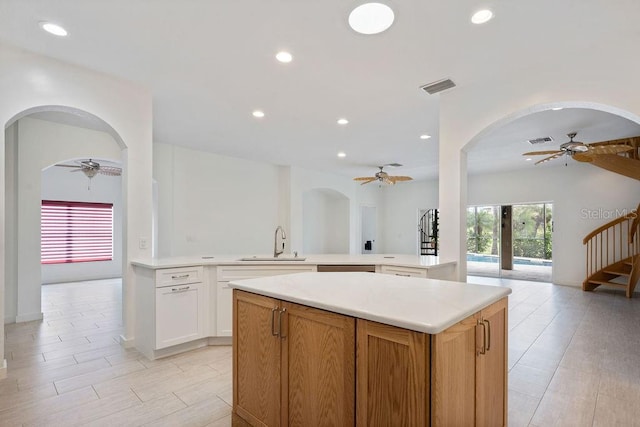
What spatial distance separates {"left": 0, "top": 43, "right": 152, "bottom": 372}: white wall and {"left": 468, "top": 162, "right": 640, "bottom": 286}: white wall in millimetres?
8279

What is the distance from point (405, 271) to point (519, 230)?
7.14m

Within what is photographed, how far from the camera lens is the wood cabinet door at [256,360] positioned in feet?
5.52

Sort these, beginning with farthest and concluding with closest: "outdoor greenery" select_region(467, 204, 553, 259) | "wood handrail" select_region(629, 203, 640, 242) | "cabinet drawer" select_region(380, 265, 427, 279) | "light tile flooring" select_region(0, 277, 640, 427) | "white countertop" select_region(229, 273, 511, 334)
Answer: "outdoor greenery" select_region(467, 204, 553, 259) < "wood handrail" select_region(629, 203, 640, 242) < "cabinet drawer" select_region(380, 265, 427, 279) < "light tile flooring" select_region(0, 277, 640, 427) < "white countertop" select_region(229, 273, 511, 334)

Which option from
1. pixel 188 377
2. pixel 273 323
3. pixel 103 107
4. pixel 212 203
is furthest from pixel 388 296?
pixel 212 203

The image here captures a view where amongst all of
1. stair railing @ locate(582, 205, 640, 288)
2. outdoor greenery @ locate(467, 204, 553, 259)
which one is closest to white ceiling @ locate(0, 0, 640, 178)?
stair railing @ locate(582, 205, 640, 288)

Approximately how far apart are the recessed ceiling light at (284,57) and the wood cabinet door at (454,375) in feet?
8.04

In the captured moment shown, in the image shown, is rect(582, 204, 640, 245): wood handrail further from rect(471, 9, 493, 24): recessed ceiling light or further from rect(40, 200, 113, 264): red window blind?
rect(40, 200, 113, 264): red window blind

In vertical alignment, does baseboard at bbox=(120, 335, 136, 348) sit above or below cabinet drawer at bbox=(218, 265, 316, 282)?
below

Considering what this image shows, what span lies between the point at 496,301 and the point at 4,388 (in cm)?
355

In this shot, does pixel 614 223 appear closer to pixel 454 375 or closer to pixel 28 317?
pixel 454 375

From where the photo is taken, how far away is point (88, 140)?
15.5 ft

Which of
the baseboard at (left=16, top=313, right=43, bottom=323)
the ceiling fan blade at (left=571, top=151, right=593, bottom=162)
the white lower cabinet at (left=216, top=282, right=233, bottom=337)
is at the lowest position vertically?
the baseboard at (left=16, top=313, right=43, bottom=323)

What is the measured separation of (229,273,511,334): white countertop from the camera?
49.8 inches

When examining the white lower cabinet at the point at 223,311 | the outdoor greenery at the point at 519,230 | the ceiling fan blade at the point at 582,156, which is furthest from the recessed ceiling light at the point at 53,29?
the outdoor greenery at the point at 519,230
